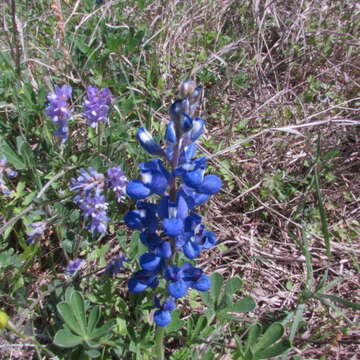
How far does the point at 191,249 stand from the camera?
1.62 metres

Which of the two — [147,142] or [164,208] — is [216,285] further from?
[147,142]

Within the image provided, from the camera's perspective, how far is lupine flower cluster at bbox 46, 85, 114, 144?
233cm

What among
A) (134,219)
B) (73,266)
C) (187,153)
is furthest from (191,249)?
(73,266)

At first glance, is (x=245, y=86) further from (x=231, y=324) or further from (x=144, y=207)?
(x=144, y=207)

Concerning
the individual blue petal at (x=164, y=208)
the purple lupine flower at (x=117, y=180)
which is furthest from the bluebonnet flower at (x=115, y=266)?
the individual blue petal at (x=164, y=208)

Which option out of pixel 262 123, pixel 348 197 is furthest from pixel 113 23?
pixel 348 197

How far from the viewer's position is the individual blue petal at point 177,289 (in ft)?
5.28

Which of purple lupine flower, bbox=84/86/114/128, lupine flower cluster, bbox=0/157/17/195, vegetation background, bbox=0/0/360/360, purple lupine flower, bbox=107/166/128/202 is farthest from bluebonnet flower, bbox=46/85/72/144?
purple lupine flower, bbox=107/166/128/202

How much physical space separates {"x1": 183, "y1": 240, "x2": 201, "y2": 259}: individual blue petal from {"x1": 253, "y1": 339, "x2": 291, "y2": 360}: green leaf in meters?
0.59

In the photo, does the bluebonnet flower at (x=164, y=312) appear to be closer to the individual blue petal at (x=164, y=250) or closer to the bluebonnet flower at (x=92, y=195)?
the individual blue petal at (x=164, y=250)

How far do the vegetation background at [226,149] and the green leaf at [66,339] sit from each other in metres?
0.18

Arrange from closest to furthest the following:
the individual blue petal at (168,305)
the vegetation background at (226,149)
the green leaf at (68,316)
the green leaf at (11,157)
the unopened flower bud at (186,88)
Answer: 1. the unopened flower bud at (186,88)
2. the individual blue petal at (168,305)
3. the green leaf at (68,316)
4. the vegetation background at (226,149)
5. the green leaf at (11,157)

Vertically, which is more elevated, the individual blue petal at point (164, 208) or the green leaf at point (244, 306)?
the individual blue petal at point (164, 208)

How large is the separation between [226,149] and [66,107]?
0.93 metres
